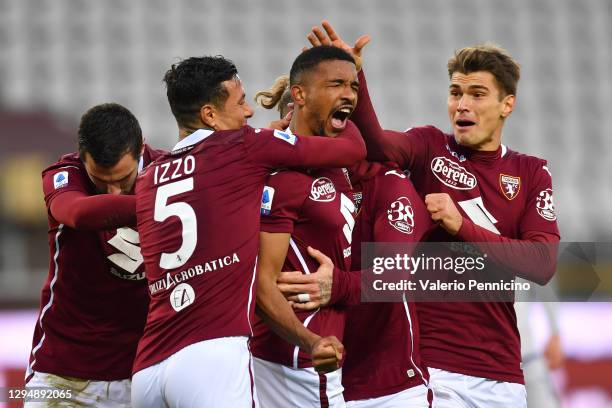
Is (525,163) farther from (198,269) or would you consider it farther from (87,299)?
(87,299)

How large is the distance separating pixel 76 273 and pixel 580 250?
24.3ft

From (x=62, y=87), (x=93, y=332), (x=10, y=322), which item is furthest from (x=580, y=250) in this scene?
(x=62, y=87)

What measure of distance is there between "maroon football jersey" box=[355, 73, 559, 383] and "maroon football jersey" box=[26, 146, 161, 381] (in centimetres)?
127

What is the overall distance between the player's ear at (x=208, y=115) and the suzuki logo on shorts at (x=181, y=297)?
2.36 ft

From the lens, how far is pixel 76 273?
4512mm

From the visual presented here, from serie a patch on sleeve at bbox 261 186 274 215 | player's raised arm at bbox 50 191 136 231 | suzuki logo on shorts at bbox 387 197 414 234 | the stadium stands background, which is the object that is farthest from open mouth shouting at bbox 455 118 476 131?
the stadium stands background

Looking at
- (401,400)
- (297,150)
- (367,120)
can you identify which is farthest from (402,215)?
(401,400)

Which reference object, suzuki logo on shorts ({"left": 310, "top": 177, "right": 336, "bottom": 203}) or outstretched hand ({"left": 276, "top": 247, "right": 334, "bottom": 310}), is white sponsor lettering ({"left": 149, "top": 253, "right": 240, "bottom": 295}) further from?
suzuki logo on shorts ({"left": 310, "top": 177, "right": 336, "bottom": 203})

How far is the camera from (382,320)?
168 inches

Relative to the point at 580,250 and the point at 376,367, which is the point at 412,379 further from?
the point at 580,250

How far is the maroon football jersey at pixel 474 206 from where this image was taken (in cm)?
443

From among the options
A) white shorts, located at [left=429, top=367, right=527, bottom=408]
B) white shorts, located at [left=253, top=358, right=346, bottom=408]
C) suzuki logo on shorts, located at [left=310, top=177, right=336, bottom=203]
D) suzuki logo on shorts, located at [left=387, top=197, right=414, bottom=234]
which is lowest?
white shorts, located at [left=429, top=367, right=527, bottom=408]

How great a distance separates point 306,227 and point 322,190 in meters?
0.17

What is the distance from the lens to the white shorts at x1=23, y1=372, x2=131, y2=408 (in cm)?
460
